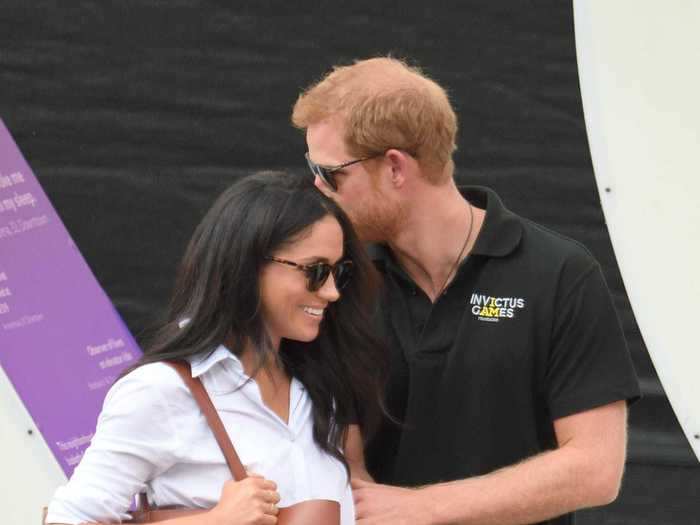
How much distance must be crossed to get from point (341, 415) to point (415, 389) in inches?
9.5

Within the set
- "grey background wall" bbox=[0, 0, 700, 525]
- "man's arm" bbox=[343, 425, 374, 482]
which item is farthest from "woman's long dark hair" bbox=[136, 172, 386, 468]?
"grey background wall" bbox=[0, 0, 700, 525]

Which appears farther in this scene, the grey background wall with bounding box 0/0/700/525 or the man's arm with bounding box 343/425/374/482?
the grey background wall with bounding box 0/0/700/525

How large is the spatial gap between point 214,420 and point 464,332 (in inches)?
23.9

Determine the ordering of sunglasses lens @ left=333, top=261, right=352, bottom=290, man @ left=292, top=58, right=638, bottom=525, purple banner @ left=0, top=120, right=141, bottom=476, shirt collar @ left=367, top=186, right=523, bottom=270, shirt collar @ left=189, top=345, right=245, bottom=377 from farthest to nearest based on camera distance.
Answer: purple banner @ left=0, top=120, right=141, bottom=476 < shirt collar @ left=367, top=186, right=523, bottom=270 < man @ left=292, top=58, right=638, bottom=525 < sunglasses lens @ left=333, top=261, right=352, bottom=290 < shirt collar @ left=189, top=345, right=245, bottom=377

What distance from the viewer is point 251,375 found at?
1.92 metres

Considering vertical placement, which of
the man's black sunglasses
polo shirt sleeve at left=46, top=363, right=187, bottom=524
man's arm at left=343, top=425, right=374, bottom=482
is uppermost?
the man's black sunglasses

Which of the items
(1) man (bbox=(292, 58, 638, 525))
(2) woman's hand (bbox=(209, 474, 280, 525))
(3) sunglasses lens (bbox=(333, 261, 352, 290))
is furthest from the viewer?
(1) man (bbox=(292, 58, 638, 525))

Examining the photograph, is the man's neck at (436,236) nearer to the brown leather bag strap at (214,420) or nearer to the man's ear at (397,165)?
the man's ear at (397,165)

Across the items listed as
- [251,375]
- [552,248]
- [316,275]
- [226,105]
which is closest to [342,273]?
[316,275]

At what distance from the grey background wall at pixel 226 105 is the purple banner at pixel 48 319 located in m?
0.05

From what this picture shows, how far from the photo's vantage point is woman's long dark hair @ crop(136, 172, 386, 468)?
1896 millimetres

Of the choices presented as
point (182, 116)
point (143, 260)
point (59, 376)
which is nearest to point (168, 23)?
point (182, 116)

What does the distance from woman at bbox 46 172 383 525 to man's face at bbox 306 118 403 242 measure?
23 cm

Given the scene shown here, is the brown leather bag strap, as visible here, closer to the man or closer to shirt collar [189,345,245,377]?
shirt collar [189,345,245,377]
